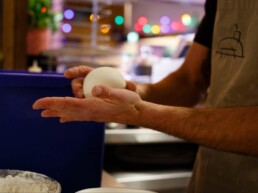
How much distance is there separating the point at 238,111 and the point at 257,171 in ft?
0.76

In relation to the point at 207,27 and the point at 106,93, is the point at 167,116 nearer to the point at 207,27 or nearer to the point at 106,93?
the point at 106,93

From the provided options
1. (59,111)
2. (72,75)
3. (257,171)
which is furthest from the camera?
(257,171)

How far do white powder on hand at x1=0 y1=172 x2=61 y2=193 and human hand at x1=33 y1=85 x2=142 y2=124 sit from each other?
0.35ft

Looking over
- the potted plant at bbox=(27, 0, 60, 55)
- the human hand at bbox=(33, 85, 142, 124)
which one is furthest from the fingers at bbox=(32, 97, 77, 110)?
the potted plant at bbox=(27, 0, 60, 55)

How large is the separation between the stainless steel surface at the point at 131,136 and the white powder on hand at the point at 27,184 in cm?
73

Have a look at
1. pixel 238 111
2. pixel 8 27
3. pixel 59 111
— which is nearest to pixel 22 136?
pixel 59 111

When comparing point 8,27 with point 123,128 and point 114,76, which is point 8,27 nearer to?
point 123,128

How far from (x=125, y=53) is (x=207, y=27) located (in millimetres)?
1203

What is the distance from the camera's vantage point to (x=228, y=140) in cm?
70

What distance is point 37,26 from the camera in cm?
210

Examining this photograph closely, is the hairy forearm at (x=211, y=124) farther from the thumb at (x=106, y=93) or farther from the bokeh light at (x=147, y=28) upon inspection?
the bokeh light at (x=147, y=28)

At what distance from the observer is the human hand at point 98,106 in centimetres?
64

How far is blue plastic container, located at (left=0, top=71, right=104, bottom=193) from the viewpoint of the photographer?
28.0 inches

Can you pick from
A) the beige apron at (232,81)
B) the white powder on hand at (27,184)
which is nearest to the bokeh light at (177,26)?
the beige apron at (232,81)
